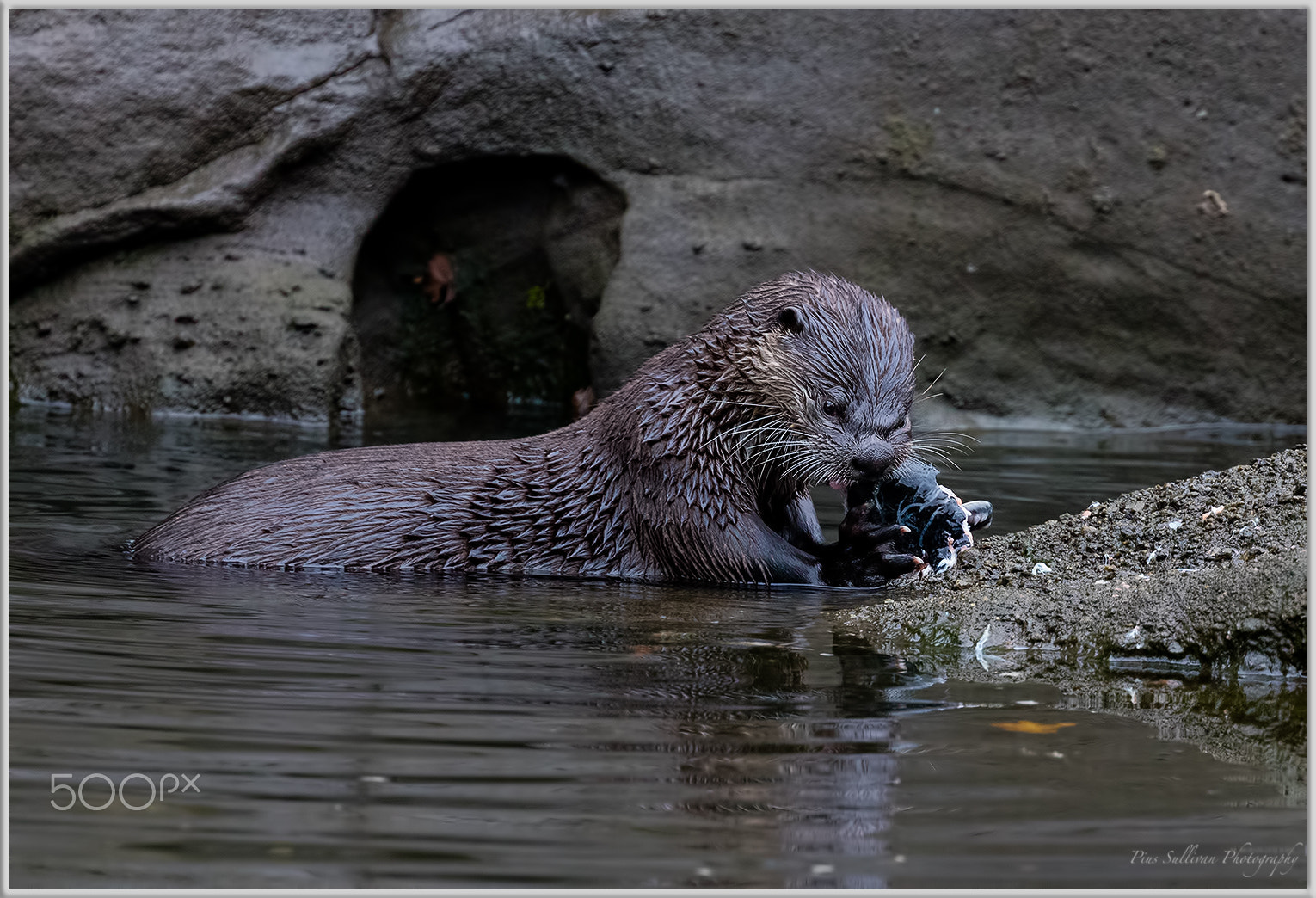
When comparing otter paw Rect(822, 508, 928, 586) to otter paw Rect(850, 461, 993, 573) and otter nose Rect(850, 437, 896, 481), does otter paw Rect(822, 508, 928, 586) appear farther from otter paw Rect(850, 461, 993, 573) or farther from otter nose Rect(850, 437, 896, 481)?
otter nose Rect(850, 437, 896, 481)

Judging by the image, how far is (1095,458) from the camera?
26.6 feet

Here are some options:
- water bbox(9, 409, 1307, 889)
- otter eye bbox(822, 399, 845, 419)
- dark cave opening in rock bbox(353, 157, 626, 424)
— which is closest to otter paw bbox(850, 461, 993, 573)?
otter eye bbox(822, 399, 845, 419)

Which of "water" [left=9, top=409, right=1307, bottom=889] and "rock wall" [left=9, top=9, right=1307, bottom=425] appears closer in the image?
Result: "water" [left=9, top=409, right=1307, bottom=889]

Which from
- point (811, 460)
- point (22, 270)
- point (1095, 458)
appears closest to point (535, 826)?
point (811, 460)

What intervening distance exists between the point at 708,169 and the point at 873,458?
16.8ft

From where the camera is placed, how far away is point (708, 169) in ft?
30.9

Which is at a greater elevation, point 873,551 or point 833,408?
point 833,408

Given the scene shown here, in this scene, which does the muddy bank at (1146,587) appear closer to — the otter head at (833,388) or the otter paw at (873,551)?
the otter paw at (873,551)

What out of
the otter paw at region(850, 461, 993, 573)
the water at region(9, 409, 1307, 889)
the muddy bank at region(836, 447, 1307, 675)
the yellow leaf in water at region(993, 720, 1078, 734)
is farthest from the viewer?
the otter paw at region(850, 461, 993, 573)

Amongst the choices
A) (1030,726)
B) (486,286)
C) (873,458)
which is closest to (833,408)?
(873,458)

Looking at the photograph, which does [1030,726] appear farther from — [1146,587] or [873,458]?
[873,458]

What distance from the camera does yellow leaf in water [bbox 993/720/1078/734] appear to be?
304 centimetres

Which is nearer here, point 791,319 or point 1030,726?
point 1030,726

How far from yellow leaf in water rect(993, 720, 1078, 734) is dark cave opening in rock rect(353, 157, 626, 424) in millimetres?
6751
